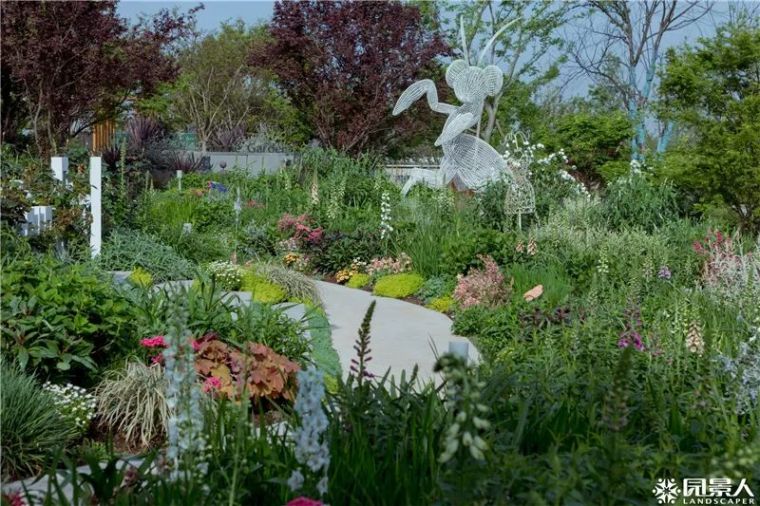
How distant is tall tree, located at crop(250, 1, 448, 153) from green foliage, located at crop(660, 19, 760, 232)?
35.4 ft

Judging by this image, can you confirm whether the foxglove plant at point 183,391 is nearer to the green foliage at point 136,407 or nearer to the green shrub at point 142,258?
the green foliage at point 136,407

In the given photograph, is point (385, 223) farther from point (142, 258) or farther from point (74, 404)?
point (74, 404)

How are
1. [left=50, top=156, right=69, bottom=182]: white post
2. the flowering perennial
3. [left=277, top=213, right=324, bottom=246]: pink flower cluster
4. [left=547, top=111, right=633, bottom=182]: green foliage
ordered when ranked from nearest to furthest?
the flowering perennial, [left=50, top=156, right=69, bottom=182]: white post, [left=277, top=213, right=324, bottom=246]: pink flower cluster, [left=547, top=111, right=633, bottom=182]: green foliage

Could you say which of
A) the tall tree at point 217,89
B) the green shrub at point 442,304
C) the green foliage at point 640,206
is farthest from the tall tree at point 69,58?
the tall tree at point 217,89

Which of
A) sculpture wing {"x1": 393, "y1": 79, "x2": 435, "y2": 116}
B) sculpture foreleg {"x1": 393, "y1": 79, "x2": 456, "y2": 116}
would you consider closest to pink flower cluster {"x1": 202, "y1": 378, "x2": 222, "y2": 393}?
sculpture wing {"x1": 393, "y1": 79, "x2": 435, "y2": 116}

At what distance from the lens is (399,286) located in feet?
28.4

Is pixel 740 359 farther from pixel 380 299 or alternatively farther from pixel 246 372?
pixel 380 299

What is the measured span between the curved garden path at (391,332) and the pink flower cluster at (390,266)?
1.50 ft

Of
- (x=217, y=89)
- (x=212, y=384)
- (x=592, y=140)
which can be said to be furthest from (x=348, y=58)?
(x=212, y=384)

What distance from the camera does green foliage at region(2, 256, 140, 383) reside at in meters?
4.23

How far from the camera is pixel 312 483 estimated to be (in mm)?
2508

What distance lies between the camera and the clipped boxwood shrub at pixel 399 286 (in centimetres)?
862

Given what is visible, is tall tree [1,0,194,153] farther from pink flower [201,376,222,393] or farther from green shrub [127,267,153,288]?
pink flower [201,376,222,393]

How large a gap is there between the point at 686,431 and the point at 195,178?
47.0 ft
